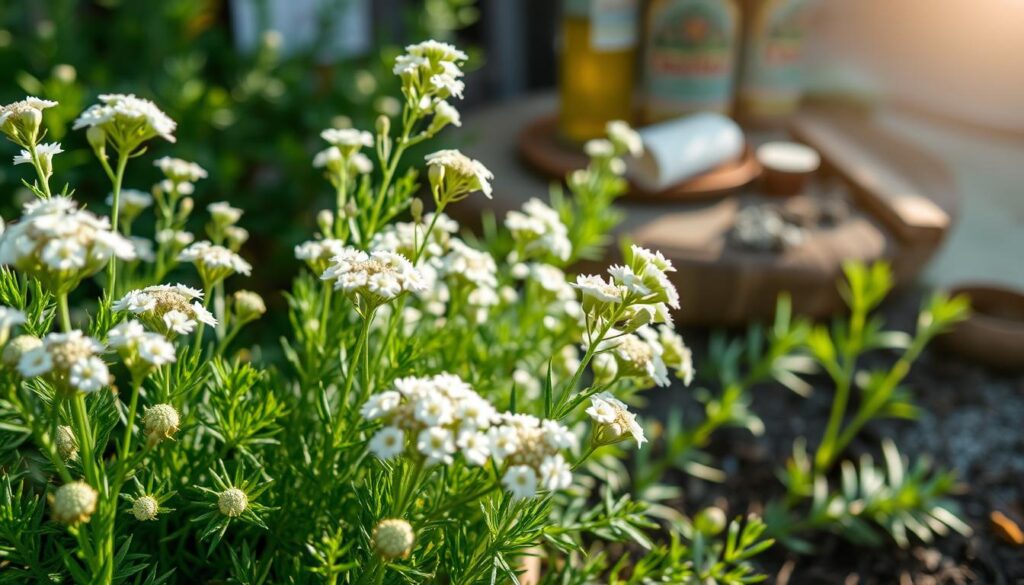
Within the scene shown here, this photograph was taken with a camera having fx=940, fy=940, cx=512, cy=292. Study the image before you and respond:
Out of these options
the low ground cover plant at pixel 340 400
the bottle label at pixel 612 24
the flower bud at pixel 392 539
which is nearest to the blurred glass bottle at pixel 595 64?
the bottle label at pixel 612 24

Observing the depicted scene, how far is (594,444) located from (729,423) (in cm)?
65

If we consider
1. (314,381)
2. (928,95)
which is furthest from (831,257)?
(928,95)

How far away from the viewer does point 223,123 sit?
141 cm

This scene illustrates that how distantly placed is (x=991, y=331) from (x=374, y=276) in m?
1.00

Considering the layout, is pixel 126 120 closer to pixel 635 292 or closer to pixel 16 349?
pixel 16 349

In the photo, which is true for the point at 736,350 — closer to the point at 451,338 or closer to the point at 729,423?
the point at 729,423

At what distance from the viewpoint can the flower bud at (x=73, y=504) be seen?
1.44 feet

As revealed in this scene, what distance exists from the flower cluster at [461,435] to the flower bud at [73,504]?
5.3 inches

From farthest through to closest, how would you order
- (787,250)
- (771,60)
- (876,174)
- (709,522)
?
(771,60) < (876,174) < (787,250) < (709,522)

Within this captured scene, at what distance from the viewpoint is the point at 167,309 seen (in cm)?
53

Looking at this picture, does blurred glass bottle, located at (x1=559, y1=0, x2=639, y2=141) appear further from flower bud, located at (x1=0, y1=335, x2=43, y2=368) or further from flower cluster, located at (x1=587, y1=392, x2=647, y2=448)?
flower bud, located at (x1=0, y1=335, x2=43, y2=368)

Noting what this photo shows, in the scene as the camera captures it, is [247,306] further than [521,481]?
Yes

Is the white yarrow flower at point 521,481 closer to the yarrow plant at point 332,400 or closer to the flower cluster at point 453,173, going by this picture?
the yarrow plant at point 332,400

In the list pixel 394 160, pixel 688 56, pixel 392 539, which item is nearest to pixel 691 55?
pixel 688 56
